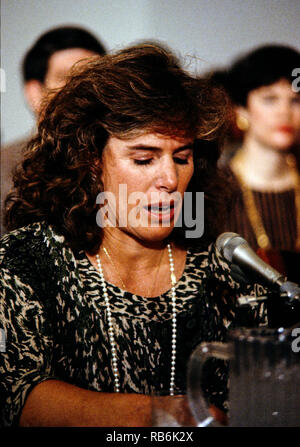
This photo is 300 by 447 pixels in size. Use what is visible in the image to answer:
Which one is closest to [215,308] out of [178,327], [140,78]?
[178,327]

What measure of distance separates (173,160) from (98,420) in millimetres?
672

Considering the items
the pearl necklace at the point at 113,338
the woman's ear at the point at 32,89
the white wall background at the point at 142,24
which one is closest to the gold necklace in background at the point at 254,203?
the white wall background at the point at 142,24

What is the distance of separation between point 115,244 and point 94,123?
0.34 m

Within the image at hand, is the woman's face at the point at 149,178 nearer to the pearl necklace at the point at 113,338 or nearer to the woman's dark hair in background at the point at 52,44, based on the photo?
the pearl necklace at the point at 113,338

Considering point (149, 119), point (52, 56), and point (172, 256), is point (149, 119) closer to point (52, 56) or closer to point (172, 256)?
point (172, 256)

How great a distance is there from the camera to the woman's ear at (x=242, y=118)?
2820 millimetres

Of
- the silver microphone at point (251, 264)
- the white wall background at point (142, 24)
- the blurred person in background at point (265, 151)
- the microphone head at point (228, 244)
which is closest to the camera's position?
the silver microphone at point (251, 264)

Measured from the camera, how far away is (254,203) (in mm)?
2785

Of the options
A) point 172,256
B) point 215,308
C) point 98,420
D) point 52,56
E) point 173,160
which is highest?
point 52,56

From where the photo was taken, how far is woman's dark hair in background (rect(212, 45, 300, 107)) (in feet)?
8.43

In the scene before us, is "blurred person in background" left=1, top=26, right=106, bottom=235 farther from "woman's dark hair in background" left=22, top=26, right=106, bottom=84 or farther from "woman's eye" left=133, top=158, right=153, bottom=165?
"woman's eye" left=133, top=158, right=153, bottom=165

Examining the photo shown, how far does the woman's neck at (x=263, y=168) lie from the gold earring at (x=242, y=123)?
8 cm

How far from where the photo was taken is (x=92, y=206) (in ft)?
5.11

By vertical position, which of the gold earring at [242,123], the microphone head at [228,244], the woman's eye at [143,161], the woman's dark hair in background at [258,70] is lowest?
the microphone head at [228,244]
